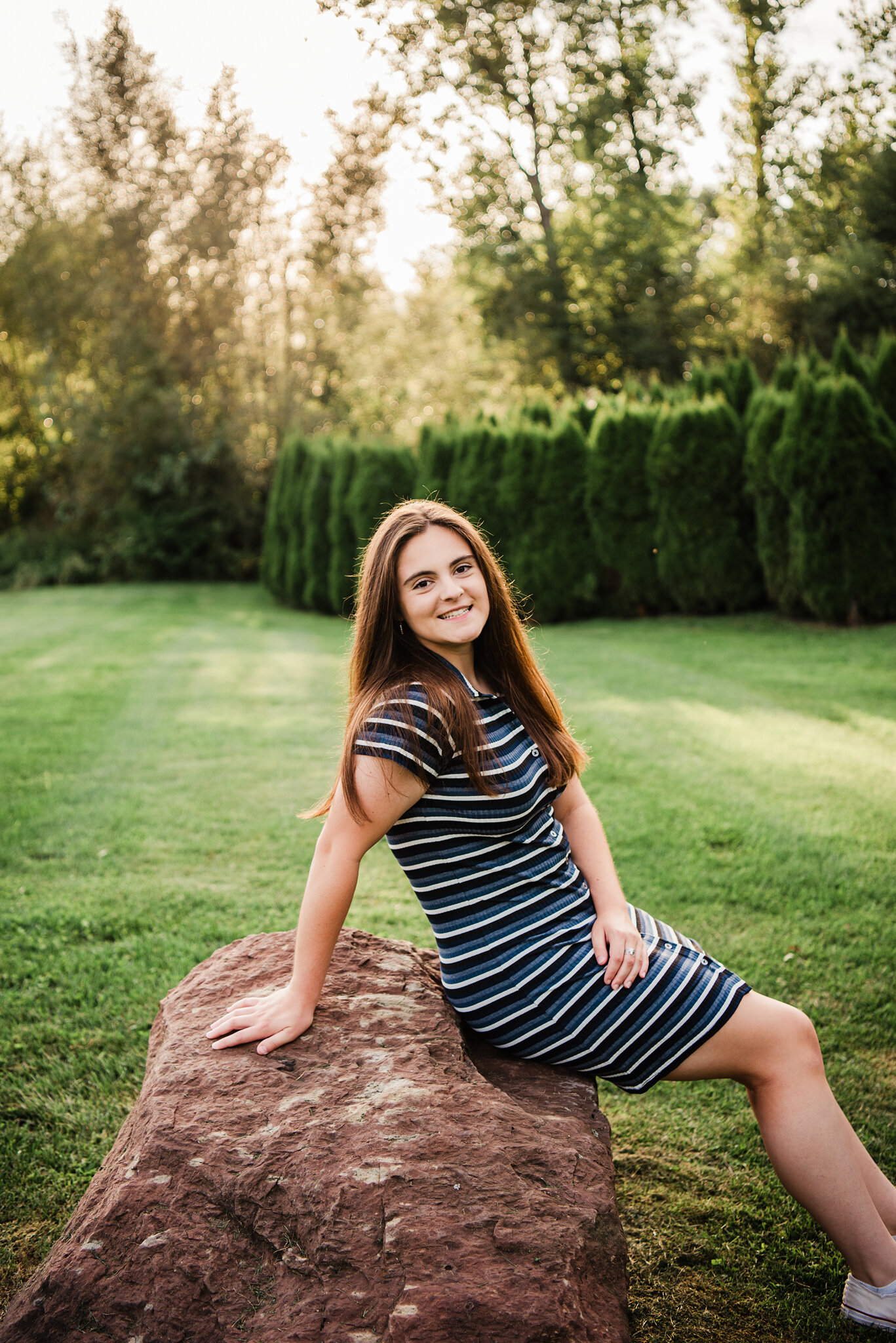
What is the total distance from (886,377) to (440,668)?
9.11 meters

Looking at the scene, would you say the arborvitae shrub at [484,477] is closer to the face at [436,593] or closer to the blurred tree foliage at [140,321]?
the blurred tree foliage at [140,321]

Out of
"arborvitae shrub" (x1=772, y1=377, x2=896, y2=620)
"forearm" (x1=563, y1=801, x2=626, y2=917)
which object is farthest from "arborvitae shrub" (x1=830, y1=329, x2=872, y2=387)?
"forearm" (x1=563, y1=801, x2=626, y2=917)

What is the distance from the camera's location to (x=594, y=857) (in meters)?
2.35

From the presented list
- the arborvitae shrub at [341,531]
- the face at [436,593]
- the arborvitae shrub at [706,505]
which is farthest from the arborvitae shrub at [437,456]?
the face at [436,593]

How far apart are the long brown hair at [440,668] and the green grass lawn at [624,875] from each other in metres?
0.35

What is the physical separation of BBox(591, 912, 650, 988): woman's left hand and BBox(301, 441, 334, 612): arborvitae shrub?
1249 centimetres

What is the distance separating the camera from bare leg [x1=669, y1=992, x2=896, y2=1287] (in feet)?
6.07

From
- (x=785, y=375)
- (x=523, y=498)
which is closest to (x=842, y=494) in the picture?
(x=785, y=375)

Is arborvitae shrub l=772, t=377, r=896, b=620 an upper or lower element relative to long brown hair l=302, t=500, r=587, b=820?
upper

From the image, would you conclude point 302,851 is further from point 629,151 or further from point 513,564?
point 629,151

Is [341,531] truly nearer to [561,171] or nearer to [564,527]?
[564,527]

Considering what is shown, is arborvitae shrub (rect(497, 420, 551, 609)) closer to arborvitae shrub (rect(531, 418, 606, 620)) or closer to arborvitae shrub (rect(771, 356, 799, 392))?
arborvitae shrub (rect(531, 418, 606, 620))

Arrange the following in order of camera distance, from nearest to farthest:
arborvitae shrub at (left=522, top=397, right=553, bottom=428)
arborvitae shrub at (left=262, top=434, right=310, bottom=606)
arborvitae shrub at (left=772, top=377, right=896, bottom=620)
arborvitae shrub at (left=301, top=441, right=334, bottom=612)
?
arborvitae shrub at (left=772, top=377, right=896, bottom=620), arborvitae shrub at (left=522, top=397, right=553, bottom=428), arborvitae shrub at (left=301, top=441, right=334, bottom=612), arborvitae shrub at (left=262, top=434, right=310, bottom=606)

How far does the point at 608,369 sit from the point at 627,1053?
2205cm
